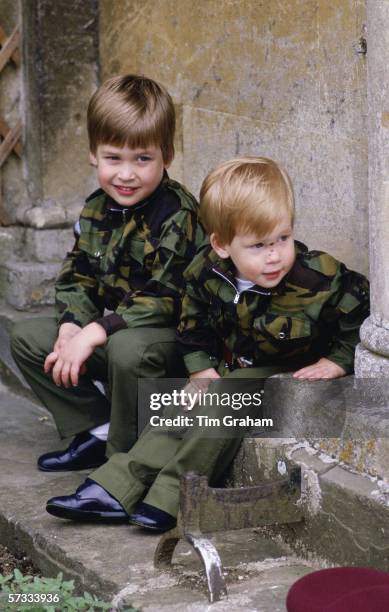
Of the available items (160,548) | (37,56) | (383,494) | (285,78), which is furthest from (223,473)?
(37,56)

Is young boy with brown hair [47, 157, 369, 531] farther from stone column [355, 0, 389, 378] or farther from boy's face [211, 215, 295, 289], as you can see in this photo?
stone column [355, 0, 389, 378]

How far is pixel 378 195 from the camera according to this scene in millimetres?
2809

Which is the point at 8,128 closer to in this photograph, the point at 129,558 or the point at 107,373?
the point at 107,373

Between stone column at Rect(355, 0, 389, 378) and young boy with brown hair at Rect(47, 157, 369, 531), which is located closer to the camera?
stone column at Rect(355, 0, 389, 378)

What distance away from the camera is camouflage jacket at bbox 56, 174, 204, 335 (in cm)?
337

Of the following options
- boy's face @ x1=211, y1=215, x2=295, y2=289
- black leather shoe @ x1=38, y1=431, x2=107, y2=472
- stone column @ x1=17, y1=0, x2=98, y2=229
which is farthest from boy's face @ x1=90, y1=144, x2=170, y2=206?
stone column @ x1=17, y1=0, x2=98, y2=229

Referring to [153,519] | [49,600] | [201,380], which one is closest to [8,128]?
[201,380]

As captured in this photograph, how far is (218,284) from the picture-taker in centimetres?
312

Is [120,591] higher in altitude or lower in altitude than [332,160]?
lower

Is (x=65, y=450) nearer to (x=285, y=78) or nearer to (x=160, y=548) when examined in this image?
(x=160, y=548)

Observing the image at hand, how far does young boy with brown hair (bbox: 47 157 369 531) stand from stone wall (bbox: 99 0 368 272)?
513mm

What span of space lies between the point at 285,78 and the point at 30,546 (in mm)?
1736

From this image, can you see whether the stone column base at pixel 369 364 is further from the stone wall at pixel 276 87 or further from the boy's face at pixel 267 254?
the stone wall at pixel 276 87

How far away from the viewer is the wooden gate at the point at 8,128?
4.73m
